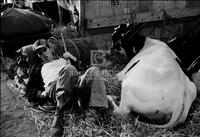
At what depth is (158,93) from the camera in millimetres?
2906

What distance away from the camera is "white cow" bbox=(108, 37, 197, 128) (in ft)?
9.42

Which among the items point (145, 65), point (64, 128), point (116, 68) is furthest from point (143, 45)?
point (64, 128)

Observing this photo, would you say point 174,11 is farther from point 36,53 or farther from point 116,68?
point 36,53

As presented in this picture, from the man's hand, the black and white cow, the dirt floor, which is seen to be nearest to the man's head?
the man's hand

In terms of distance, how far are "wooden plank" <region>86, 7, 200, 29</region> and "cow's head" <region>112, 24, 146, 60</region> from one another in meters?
0.95

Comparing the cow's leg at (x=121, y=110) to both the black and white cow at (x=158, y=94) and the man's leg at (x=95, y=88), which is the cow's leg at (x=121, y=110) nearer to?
the black and white cow at (x=158, y=94)

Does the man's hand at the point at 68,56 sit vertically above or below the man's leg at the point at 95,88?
above

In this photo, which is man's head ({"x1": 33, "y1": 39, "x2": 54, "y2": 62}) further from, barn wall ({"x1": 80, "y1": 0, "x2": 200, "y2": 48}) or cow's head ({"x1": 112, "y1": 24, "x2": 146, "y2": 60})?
barn wall ({"x1": 80, "y1": 0, "x2": 200, "y2": 48})

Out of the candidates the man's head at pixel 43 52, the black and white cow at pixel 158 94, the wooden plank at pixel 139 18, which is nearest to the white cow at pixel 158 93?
the black and white cow at pixel 158 94

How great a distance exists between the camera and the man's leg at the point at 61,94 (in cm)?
308

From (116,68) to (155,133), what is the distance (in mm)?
2031

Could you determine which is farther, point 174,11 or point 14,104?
point 174,11

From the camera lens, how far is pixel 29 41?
5.30 meters

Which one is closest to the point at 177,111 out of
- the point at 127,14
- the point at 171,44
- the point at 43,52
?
the point at 171,44
